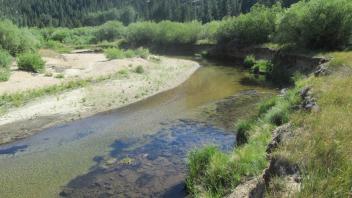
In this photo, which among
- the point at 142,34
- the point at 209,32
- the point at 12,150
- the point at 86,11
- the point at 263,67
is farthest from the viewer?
the point at 86,11

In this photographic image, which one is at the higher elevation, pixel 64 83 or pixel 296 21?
pixel 296 21

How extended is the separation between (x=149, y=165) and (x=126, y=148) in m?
3.41

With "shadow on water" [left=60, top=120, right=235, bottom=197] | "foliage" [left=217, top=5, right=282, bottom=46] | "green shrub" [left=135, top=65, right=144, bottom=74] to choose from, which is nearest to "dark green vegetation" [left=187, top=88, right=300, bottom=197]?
"shadow on water" [left=60, top=120, right=235, bottom=197]

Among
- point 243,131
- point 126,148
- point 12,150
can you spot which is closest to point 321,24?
point 243,131

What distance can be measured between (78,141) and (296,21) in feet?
96.8

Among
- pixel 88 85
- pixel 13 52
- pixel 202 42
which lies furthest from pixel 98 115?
pixel 202 42

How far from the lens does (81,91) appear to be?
36781mm

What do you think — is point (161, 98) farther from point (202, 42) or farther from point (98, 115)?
point (202, 42)

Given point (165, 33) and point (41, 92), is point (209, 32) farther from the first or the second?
point (41, 92)

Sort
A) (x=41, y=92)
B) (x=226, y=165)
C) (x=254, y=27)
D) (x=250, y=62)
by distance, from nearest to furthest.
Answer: (x=226, y=165)
(x=41, y=92)
(x=250, y=62)
(x=254, y=27)

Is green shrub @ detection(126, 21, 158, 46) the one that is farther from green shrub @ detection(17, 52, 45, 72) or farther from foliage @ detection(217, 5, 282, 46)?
green shrub @ detection(17, 52, 45, 72)

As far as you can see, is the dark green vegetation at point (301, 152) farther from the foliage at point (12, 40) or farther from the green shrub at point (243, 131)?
the foliage at point (12, 40)

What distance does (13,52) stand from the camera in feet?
189

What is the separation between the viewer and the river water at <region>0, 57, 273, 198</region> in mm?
17331
